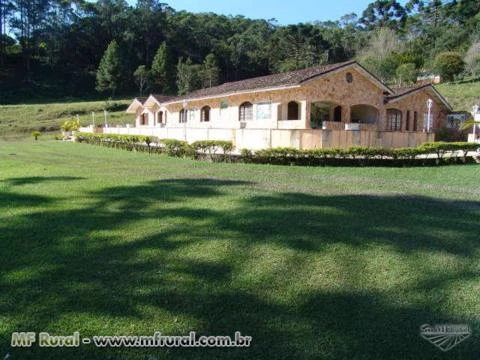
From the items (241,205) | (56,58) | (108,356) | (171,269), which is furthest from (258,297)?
(56,58)

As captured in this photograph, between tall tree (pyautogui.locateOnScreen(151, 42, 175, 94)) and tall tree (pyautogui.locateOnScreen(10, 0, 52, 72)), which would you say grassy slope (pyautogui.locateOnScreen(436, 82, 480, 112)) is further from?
tall tree (pyautogui.locateOnScreen(10, 0, 52, 72))

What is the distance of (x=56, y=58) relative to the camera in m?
74.5

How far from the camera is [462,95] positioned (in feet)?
136

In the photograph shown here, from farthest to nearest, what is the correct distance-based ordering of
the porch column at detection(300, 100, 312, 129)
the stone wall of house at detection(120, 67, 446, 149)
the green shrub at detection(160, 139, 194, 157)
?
the porch column at detection(300, 100, 312, 129)
the stone wall of house at detection(120, 67, 446, 149)
the green shrub at detection(160, 139, 194, 157)

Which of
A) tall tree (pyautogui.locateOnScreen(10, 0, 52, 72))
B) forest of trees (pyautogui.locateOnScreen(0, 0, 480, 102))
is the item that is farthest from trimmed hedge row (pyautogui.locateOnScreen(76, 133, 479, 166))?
tall tree (pyautogui.locateOnScreen(10, 0, 52, 72))

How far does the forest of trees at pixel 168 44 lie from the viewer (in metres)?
67.2

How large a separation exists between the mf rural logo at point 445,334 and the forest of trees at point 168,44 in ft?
196

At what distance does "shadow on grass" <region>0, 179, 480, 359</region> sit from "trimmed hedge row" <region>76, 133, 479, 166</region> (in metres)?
8.26

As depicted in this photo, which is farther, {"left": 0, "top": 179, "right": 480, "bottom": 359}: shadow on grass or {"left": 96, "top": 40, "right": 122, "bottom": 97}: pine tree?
{"left": 96, "top": 40, "right": 122, "bottom": 97}: pine tree

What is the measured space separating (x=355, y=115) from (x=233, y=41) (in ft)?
191

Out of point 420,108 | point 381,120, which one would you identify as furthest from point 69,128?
point 420,108

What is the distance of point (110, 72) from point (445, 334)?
69.6 metres

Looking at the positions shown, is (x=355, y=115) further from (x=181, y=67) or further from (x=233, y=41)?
(x=233, y=41)

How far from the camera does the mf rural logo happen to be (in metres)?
3.58
